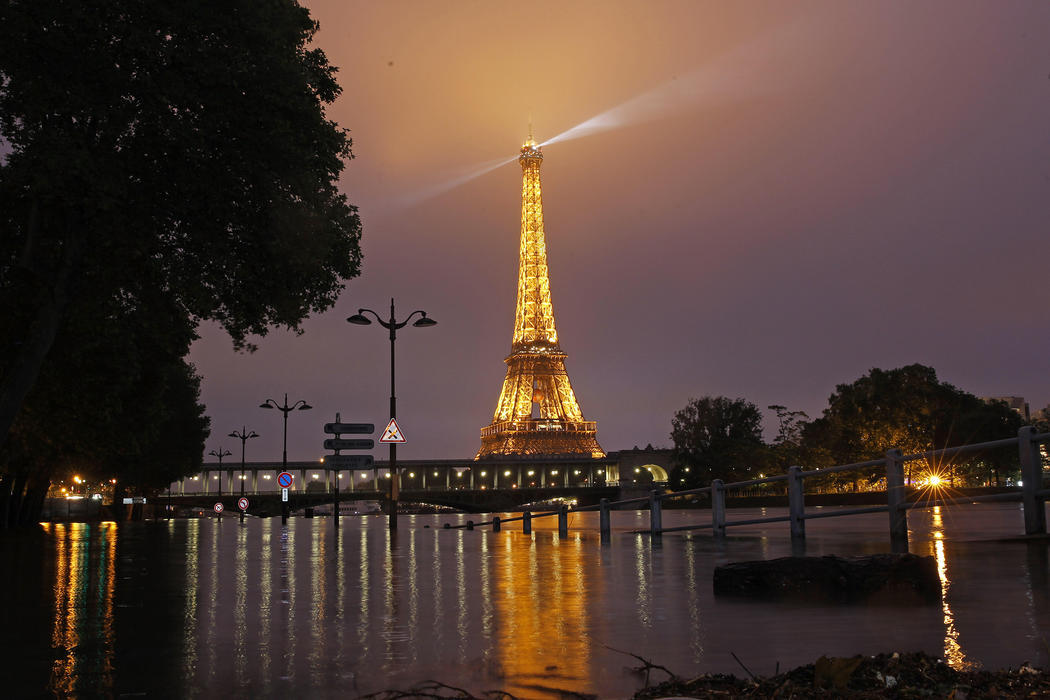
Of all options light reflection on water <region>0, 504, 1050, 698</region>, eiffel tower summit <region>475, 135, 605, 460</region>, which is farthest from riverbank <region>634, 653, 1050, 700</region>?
eiffel tower summit <region>475, 135, 605, 460</region>

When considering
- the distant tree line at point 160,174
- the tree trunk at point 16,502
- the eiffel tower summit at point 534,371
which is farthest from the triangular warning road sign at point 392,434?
the eiffel tower summit at point 534,371

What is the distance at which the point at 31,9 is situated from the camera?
55.4 ft

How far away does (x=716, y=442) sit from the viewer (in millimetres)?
112000

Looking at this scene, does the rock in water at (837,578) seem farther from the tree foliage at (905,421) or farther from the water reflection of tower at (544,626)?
the tree foliage at (905,421)

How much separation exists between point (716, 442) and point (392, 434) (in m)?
86.6

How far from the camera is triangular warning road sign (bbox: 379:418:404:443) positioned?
29922 millimetres

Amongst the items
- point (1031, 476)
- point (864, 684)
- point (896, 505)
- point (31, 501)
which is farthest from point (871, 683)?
point (31, 501)

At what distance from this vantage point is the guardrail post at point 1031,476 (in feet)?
33.1

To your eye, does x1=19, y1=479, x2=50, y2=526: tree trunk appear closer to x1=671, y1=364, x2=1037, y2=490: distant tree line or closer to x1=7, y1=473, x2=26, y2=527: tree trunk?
x1=7, y1=473, x2=26, y2=527: tree trunk

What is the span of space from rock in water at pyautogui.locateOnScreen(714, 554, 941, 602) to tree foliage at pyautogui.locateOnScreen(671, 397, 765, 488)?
92.0 m

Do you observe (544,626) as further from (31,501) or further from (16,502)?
(31,501)

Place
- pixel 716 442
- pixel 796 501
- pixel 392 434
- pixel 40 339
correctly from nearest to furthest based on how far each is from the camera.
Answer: pixel 796 501 → pixel 40 339 → pixel 392 434 → pixel 716 442

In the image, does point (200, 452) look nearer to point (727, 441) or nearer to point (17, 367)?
point (17, 367)

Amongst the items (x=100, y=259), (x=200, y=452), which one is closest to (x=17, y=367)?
(x=100, y=259)
